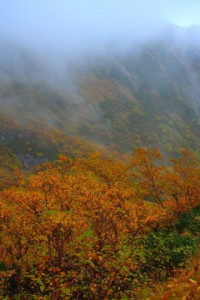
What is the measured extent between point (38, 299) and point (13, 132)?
187714 mm

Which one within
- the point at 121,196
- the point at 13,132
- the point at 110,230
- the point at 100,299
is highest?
the point at 13,132

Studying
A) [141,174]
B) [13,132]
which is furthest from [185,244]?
[13,132]

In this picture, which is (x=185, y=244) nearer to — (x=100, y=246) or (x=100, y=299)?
(x=100, y=246)

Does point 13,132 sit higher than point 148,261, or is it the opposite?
point 13,132

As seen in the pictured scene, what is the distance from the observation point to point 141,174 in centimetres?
3606

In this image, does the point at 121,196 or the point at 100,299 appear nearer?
the point at 100,299

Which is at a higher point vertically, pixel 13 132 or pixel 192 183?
pixel 13 132

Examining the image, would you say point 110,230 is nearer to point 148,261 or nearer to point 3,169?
point 148,261

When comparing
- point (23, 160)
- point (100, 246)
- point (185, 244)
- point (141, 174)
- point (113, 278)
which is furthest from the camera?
point (23, 160)

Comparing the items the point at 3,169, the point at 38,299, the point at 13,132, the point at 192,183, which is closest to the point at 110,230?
the point at 38,299

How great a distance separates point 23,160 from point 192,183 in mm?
144909

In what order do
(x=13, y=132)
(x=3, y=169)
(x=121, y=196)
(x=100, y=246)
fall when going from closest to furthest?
1. (x=100, y=246)
2. (x=121, y=196)
3. (x=3, y=169)
4. (x=13, y=132)

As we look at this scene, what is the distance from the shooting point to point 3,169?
492 ft

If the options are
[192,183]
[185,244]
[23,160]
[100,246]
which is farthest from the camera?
[23,160]
